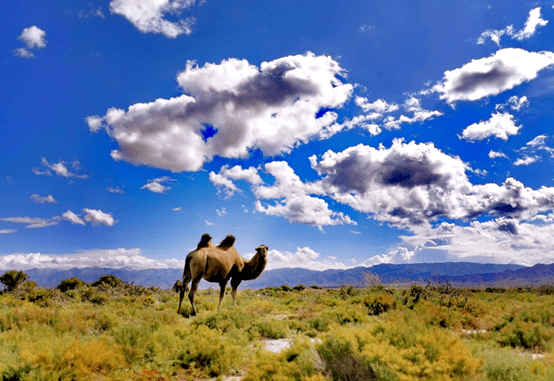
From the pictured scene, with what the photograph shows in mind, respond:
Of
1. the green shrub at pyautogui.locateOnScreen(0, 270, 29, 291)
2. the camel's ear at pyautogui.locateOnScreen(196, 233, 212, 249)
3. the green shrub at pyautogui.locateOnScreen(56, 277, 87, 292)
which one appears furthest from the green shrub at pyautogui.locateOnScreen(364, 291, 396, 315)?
the green shrub at pyautogui.locateOnScreen(0, 270, 29, 291)

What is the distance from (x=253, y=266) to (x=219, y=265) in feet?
5.44

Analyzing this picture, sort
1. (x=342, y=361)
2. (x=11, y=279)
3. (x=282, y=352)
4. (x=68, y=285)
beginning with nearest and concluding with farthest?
(x=342, y=361) < (x=282, y=352) < (x=11, y=279) < (x=68, y=285)

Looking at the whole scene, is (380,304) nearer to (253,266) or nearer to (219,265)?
(253,266)

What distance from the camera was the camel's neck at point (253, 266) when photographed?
472 inches

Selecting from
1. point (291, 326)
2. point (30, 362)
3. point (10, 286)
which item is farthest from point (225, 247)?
point (10, 286)

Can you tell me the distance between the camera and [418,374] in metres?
3.93

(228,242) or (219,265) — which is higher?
(228,242)

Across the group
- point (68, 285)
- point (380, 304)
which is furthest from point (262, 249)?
point (68, 285)

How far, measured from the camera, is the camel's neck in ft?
39.3

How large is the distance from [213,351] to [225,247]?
6.00m

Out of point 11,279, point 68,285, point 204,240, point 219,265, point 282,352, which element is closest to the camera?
point 282,352

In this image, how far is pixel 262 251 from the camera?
12062 millimetres

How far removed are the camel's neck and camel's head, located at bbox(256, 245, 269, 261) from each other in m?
0.09

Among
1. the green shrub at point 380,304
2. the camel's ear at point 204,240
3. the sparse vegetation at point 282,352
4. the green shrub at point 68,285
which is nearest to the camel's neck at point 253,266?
the camel's ear at point 204,240
